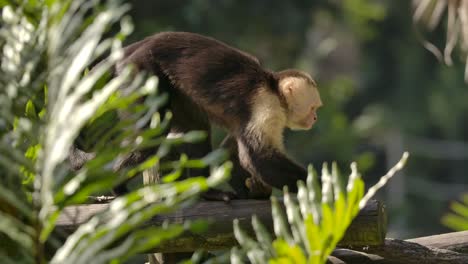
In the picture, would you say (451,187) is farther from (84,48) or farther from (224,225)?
(84,48)

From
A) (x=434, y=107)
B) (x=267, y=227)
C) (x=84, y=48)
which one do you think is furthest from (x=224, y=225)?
(x=434, y=107)

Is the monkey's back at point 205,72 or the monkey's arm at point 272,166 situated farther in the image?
the monkey's back at point 205,72

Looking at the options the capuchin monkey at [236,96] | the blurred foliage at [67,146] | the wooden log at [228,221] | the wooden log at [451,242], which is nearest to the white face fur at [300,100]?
the capuchin monkey at [236,96]

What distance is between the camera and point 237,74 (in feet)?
14.5

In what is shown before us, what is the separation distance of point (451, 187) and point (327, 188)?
71.8ft

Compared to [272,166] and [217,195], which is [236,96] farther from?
[217,195]

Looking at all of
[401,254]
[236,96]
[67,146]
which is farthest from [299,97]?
[67,146]

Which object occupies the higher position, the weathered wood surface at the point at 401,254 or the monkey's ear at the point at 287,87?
the monkey's ear at the point at 287,87

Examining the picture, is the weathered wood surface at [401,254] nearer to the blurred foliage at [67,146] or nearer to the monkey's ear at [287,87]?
the monkey's ear at [287,87]

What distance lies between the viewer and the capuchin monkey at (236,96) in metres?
4.27

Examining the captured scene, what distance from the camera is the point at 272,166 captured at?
13.8ft

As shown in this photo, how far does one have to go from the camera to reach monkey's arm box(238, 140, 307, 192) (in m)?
4.16

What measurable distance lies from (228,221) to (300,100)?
1.05 metres

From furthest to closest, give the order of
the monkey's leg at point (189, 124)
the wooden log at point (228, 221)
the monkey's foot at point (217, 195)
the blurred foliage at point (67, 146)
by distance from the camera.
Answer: the monkey's leg at point (189, 124) → the monkey's foot at point (217, 195) → the wooden log at point (228, 221) → the blurred foliage at point (67, 146)
